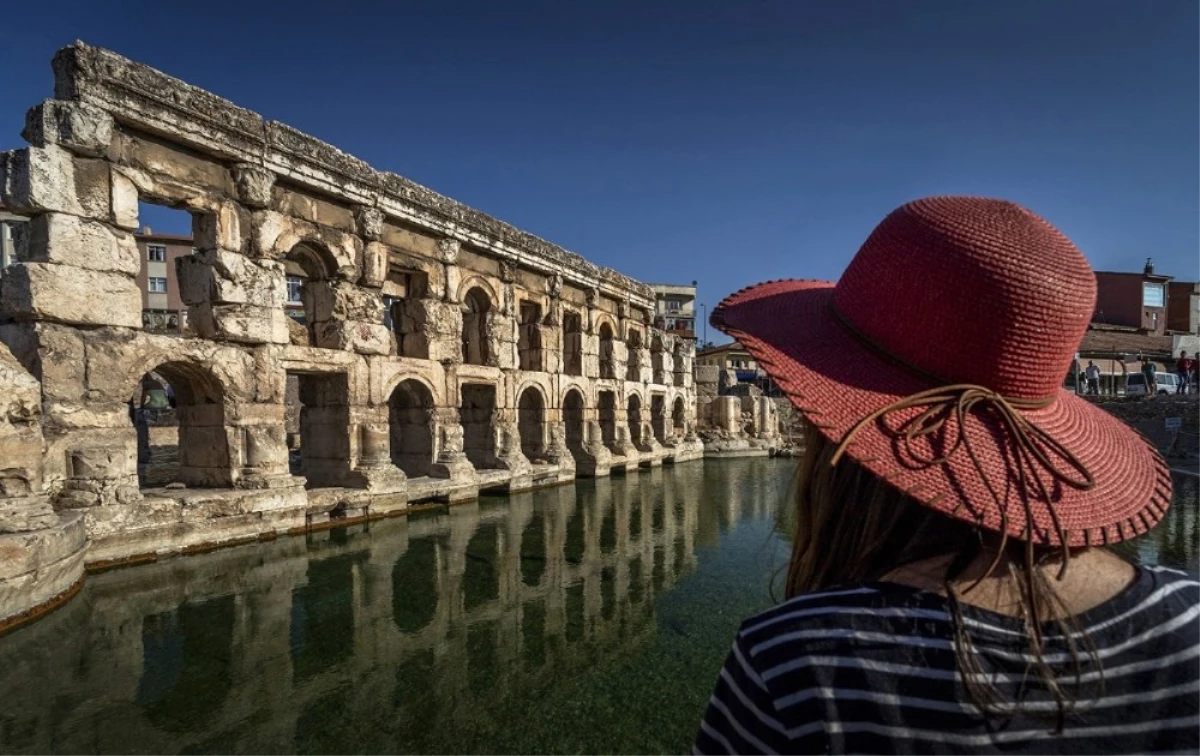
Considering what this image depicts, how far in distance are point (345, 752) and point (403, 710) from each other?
491mm

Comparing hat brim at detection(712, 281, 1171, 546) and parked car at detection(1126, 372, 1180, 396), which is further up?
hat brim at detection(712, 281, 1171, 546)

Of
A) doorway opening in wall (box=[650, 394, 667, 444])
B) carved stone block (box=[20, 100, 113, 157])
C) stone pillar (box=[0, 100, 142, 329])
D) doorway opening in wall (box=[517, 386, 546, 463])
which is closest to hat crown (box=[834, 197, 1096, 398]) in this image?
stone pillar (box=[0, 100, 142, 329])

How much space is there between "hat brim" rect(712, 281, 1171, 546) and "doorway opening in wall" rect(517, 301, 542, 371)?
14471 millimetres

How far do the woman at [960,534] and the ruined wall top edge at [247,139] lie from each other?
9488 mm

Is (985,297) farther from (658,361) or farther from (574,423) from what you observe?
(658,361)

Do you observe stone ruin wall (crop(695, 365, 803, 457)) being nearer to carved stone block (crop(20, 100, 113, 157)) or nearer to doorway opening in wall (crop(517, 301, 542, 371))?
doorway opening in wall (crop(517, 301, 542, 371))

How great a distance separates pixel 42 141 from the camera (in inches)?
279

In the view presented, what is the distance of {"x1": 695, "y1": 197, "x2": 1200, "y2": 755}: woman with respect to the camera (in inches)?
32.7

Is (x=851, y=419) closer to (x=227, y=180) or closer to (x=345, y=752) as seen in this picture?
(x=345, y=752)

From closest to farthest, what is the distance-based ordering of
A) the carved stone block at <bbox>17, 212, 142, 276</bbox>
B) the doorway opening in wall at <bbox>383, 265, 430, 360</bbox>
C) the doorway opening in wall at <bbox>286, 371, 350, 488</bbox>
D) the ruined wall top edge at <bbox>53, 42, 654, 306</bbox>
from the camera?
the carved stone block at <bbox>17, 212, 142, 276</bbox>, the ruined wall top edge at <bbox>53, 42, 654, 306</bbox>, the doorway opening in wall at <bbox>286, 371, 350, 488</bbox>, the doorway opening in wall at <bbox>383, 265, 430, 360</bbox>

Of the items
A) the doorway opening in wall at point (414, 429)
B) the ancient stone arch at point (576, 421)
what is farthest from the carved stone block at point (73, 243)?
the ancient stone arch at point (576, 421)

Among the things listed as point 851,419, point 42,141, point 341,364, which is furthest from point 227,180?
point 851,419

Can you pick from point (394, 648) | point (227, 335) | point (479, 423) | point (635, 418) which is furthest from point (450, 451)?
point (635, 418)

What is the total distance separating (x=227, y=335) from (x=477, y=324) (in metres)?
5.94
